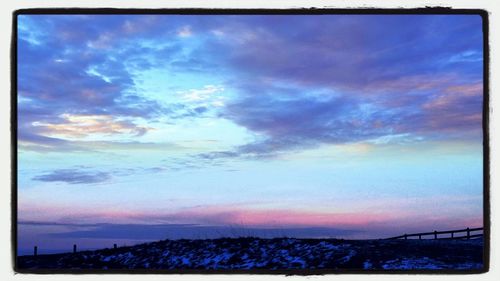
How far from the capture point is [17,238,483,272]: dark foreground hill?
9820mm

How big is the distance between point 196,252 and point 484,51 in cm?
689

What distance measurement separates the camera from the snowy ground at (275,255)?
32.2 ft

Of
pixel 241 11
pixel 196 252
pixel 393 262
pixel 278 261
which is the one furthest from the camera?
pixel 196 252

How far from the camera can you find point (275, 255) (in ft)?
35.7

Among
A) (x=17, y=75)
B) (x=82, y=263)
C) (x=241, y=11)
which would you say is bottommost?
(x=82, y=263)

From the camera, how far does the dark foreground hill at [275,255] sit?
9820 mm

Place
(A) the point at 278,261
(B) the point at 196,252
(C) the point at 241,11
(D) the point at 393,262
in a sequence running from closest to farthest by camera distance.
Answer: (C) the point at 241,11
(D) the point at 393,262
(A) the point at 278,261
(B) the point at 196,252

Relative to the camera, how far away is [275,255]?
10.9 metres

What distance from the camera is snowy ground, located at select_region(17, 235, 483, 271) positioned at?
9.82m
